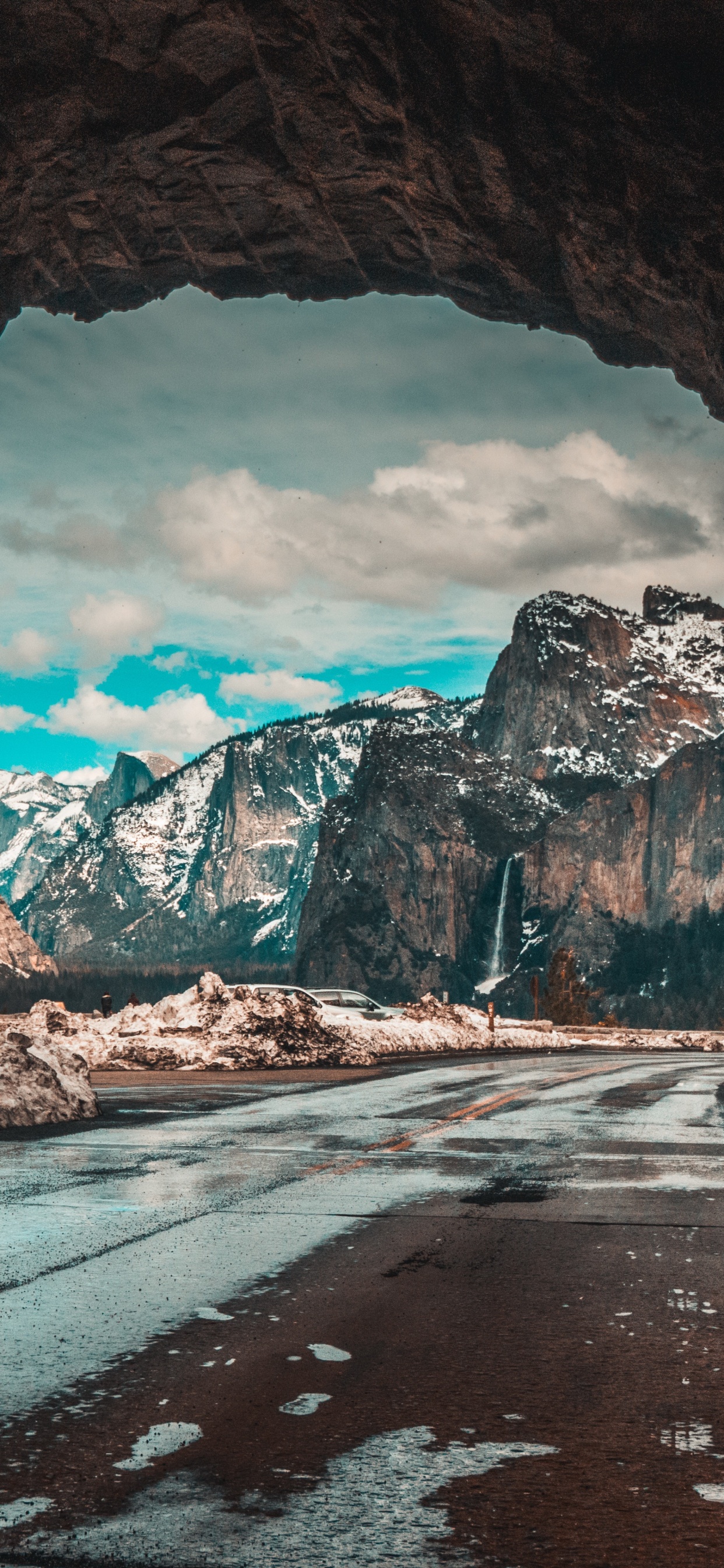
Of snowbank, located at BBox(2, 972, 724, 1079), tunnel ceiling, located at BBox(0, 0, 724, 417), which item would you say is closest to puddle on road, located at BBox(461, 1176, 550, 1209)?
tunnel ceiling, located at BBox(0, 0, 724, 417)

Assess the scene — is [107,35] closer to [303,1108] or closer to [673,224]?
[673,224]

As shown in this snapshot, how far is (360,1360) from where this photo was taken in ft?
15.3

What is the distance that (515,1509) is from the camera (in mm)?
3256

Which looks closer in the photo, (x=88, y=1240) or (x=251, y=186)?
(x=88, y=1240)

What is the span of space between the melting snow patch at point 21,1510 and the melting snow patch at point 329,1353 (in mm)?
1528

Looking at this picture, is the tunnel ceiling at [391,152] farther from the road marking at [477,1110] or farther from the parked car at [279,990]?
the parked car at [279,990]

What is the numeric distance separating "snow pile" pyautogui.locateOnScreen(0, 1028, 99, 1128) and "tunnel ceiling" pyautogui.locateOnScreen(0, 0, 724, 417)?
12665 millimetres

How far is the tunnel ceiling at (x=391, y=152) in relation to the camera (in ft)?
52.5

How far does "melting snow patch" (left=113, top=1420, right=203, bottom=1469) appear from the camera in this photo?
3.56 m

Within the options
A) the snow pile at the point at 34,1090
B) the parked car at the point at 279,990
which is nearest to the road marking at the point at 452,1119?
the snow pile at the point at 34,1090

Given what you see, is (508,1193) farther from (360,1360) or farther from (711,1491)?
(711,1491)

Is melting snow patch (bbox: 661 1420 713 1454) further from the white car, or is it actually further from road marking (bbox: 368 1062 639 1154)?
the white car

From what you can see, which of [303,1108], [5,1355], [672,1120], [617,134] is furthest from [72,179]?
[5,1355]

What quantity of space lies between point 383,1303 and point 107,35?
1706 cm
